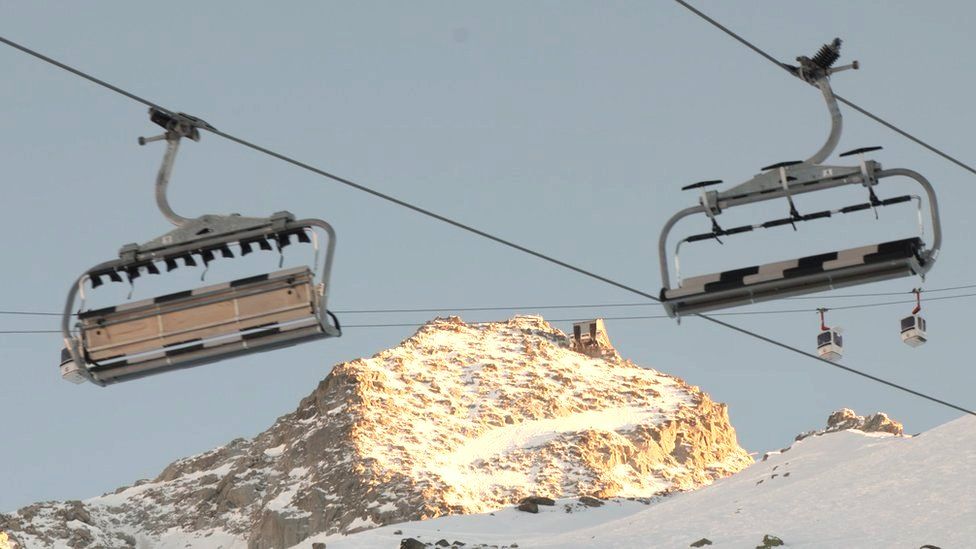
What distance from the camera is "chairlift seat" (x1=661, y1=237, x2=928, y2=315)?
727 inches

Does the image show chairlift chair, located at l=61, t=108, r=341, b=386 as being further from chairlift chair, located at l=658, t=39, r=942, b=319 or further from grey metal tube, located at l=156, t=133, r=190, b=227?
chairlift chair, located at l=658, t=39, r=942, b=319

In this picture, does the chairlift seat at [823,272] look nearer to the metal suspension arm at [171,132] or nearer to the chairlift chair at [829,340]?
the metal suspension arm at [171,132]

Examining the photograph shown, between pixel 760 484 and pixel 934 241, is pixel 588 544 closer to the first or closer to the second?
pixel 760 484

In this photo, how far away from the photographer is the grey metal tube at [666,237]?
62.9 feet

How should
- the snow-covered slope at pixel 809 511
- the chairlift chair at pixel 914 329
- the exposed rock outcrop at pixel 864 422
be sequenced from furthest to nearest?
the exposed rock outcrop at pixel 864 422
the snow-covered slope at pixel 809 511
the chairlift chair at pixel 914 329

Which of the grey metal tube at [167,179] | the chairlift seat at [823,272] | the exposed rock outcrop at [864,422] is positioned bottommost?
the exposed rock outcrop at [864,422]

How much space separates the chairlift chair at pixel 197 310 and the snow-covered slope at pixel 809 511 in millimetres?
58592

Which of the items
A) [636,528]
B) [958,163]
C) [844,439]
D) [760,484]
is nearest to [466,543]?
[636,528]

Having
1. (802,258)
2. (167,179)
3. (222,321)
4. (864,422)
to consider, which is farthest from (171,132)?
(864,422)

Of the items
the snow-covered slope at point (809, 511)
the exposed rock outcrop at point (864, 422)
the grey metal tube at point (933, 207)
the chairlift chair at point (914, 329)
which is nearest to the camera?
the grey metal tube at point (933, 207)

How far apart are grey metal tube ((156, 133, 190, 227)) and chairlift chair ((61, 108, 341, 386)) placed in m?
0.01

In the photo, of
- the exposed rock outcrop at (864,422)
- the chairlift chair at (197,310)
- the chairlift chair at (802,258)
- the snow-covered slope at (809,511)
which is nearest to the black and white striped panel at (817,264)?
the chairlift chair at (802,258)

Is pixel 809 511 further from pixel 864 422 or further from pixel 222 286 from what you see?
pixel 864 422

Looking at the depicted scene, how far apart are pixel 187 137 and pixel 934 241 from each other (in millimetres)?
7877
